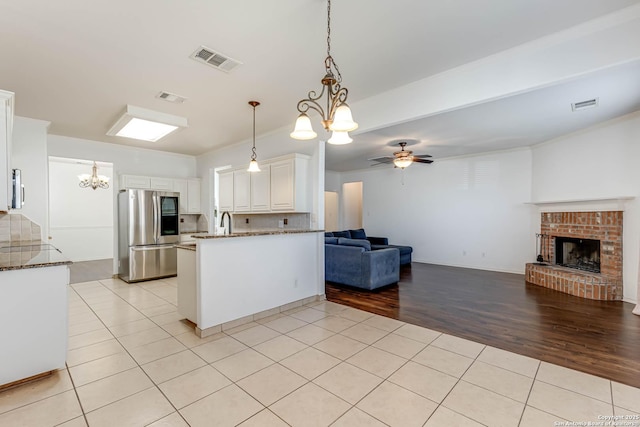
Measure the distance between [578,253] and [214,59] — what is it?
6618 millimetres

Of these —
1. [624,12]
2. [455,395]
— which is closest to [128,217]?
[455,395]

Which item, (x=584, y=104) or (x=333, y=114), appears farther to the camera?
(x=584, y=104)

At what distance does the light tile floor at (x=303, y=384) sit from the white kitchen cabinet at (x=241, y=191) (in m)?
2.56

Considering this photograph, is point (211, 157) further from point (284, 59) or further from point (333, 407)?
point (333, 407)

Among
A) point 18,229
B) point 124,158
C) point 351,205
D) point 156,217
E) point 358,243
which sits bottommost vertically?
point 358,243

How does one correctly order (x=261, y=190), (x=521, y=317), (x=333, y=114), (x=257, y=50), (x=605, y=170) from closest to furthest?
(x=333, y=114), (x=257, y=50), (x=521, y=317), (x=605, y=170), (x=261, y=190)

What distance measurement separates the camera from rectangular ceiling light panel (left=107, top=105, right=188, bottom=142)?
13.4 feet

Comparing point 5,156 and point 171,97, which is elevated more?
point 171,97

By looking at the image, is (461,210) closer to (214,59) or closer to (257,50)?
(257,50)

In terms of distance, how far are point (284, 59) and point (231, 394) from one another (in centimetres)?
291

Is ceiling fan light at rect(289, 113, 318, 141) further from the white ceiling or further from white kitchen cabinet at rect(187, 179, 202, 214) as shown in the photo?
white kitchen cabinet at rect(187, 179, 202, 214)

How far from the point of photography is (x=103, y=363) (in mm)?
2555

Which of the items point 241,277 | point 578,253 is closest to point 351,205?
point 578,253

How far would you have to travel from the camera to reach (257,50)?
265 cm
